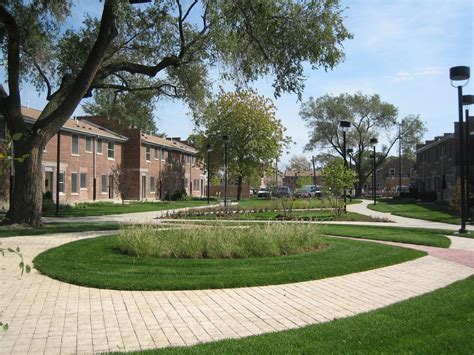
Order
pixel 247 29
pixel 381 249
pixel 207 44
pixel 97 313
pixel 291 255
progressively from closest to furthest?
1. pixel 97 313
2. pixel 291 255
3. pixel 381 249
4. pixel 247 29
5. pixel 207 44

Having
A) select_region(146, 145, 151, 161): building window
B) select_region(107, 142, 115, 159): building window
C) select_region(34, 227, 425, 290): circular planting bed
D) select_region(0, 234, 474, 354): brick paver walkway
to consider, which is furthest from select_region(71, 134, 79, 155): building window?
select_region(0, 234, 474, 354): brick paver walkway

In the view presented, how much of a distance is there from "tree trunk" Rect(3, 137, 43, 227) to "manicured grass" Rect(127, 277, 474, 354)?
14299mm

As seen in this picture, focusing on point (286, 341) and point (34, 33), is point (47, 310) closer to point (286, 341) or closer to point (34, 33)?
point (286, 341)

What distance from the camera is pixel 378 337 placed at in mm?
4879

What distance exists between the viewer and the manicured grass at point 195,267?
793 cm

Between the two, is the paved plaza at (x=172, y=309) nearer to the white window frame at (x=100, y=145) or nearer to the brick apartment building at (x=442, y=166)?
the brick apartment building at (x=442, y=166)

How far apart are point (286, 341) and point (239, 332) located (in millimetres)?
722

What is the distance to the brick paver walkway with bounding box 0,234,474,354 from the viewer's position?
516cm

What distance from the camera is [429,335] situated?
488 cm

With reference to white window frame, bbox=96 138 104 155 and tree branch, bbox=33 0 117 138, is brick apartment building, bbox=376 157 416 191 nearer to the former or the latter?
white window frame, bbox=96 138 104 155

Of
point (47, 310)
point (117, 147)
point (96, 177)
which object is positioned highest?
point (117, 147)

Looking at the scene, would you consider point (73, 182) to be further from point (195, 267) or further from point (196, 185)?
point (195, 267)

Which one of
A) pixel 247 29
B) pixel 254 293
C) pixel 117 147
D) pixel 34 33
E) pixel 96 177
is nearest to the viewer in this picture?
→ pixel 254 293

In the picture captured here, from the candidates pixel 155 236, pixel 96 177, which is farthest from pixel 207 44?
pixel 96 177
